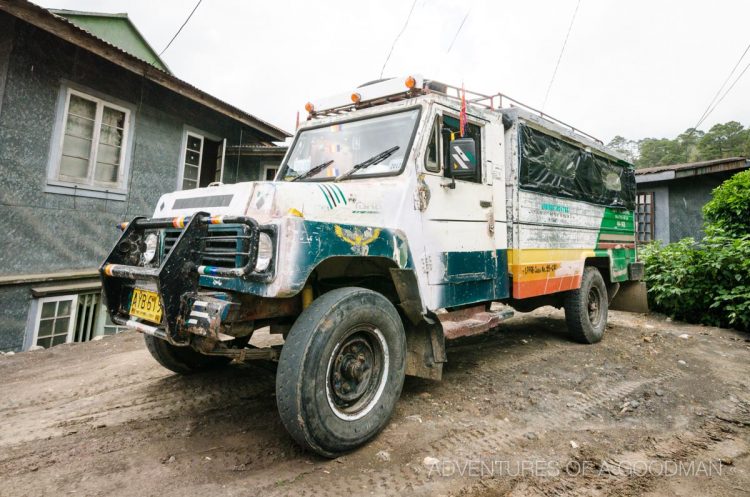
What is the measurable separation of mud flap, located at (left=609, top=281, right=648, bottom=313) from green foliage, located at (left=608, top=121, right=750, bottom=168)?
89.7 feet

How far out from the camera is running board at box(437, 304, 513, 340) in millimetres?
3500

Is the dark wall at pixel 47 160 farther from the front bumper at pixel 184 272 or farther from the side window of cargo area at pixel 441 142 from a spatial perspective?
the side window of cargo area at pixel 441 142

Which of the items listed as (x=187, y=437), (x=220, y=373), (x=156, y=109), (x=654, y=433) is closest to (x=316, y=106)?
(x=220, y=373)

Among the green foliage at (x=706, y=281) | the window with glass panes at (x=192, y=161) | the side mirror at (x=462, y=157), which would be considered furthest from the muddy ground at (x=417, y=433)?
the window with glass panes at (x=192, y=161)

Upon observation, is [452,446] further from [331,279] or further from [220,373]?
[220,373]

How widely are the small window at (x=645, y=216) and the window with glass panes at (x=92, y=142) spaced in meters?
14.7

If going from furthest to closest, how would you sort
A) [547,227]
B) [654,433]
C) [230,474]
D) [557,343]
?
1. [557,343]
2. [547,227]
3. [654,433]
4. [230,474]

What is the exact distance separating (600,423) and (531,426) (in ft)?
2.00

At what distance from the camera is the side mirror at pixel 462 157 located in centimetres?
326

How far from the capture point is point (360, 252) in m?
2.71

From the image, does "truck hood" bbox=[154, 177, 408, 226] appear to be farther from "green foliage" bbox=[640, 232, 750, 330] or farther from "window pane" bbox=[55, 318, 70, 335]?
"green foliage" bbox=[640, 232, 750, 330]

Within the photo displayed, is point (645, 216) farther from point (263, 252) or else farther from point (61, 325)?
point (61, 325)

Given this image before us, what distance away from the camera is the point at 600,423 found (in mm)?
3184

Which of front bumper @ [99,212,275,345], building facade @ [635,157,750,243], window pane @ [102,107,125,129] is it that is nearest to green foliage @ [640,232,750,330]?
building facade @ [635,157,750,243]
